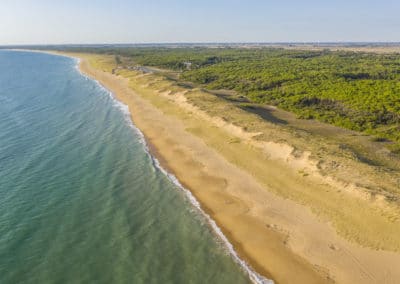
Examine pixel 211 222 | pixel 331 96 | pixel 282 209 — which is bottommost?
pixel 331 96

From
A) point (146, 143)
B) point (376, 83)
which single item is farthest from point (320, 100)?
point (146, 143)

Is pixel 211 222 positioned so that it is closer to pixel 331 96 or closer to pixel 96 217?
pixel 96 217

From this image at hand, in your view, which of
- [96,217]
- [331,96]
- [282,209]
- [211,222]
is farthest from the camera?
[331,96]

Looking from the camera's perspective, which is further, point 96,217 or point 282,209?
point 282,209

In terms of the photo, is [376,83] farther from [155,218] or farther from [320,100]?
[155,218]

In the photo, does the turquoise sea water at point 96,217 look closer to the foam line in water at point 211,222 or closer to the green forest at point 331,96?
the foam line in water at point 211,222

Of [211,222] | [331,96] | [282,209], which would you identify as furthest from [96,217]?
[331,96]

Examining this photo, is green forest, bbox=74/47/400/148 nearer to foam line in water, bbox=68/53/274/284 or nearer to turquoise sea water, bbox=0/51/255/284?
foam line in water, bbox=68/53/274/284

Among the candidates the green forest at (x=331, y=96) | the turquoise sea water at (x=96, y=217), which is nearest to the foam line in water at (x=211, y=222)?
the turquoise sea water at (x=96, y=217)
